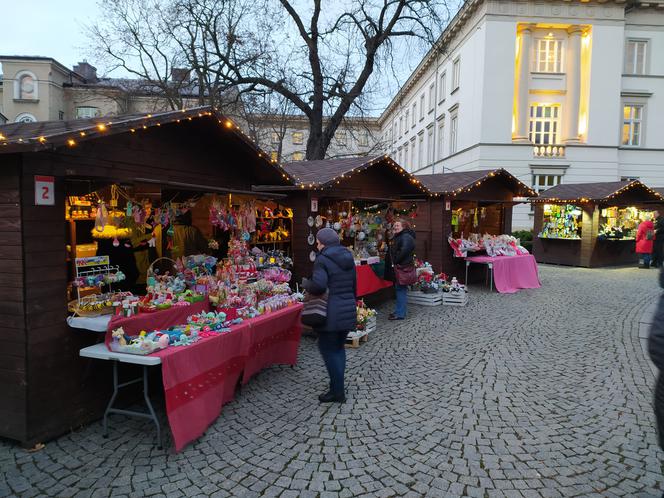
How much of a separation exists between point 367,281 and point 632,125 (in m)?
22.7

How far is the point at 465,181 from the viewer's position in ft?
40.0

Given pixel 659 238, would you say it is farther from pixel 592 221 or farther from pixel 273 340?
pixel 273 340

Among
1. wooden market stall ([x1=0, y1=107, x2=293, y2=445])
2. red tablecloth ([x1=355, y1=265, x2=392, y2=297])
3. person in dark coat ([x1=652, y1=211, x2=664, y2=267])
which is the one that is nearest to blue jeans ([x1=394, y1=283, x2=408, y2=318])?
red tablecloth ([x1=355, y1=265, x2=392, y2=297])

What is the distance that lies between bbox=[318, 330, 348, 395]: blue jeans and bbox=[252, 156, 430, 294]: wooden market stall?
3.45 meters

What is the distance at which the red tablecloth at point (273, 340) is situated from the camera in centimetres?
481

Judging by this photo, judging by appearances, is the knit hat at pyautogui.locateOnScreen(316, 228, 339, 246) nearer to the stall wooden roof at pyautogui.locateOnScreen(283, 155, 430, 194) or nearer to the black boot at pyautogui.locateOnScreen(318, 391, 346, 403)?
the black boot at pyautogui.locateOnScreen(318, 391, 346, 403)

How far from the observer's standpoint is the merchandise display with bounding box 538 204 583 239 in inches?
656

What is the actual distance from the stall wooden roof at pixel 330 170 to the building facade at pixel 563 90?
14264mm

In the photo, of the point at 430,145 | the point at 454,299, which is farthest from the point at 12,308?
the point at 430,145

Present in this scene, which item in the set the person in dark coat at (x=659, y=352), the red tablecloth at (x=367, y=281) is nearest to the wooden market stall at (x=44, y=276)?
the person in dark coat at (x=659, y=352)

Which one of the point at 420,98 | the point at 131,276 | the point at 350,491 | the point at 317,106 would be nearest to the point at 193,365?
the point at 350,491

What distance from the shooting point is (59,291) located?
377 cm

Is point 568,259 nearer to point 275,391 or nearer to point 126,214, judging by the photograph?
point 275,391

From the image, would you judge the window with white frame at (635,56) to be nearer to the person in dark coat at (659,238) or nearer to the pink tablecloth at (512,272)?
the person in dark coat at (659,238)
